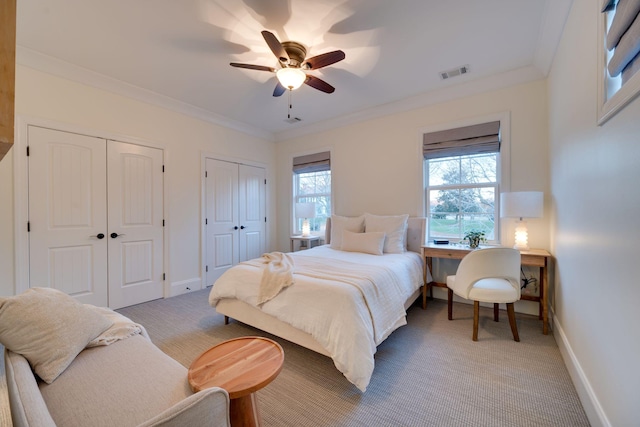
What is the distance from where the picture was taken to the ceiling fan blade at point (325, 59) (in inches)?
85.7

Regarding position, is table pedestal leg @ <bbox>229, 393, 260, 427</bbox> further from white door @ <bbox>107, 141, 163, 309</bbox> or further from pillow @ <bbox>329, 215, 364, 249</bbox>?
white door @ <bbox>107, 141, 163, 309</bbox>

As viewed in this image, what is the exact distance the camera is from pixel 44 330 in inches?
46.6

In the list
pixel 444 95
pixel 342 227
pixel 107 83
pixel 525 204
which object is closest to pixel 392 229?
pixel 342 227

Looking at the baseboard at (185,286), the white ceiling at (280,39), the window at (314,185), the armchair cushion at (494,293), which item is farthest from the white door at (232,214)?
the armchair cushion at (494,293)

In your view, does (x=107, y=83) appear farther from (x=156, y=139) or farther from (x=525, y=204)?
(x=525, y=204)

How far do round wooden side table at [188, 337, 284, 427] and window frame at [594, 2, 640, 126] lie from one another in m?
1.95

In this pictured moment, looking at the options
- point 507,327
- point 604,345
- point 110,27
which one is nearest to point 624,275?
point 604,345

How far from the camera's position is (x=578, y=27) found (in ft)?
6.00

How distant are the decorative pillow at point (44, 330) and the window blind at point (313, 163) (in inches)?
150

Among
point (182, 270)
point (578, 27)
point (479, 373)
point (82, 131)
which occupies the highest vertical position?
point (578, 27)

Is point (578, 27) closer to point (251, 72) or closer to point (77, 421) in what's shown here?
point (251, 72)

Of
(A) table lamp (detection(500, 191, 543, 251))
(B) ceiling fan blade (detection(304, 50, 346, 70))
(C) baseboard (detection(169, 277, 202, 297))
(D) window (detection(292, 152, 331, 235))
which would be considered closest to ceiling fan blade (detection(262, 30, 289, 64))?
(B) ceiling fan blade (detection(304, 50, 346, 70))

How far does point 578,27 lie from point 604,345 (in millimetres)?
2071

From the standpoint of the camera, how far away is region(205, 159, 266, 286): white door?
4207mm
